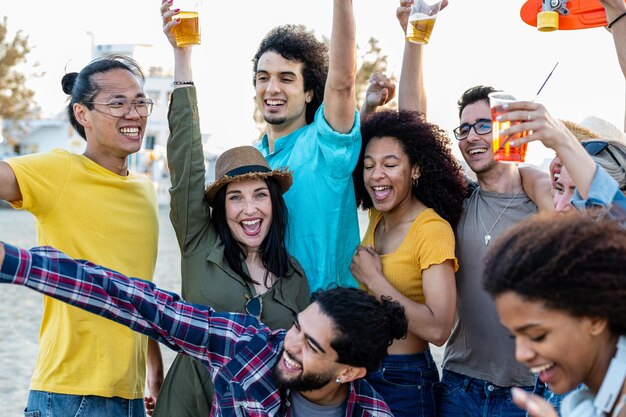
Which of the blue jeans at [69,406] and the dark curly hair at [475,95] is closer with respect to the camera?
the blue jeans at [69,406]

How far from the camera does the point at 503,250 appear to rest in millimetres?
2484

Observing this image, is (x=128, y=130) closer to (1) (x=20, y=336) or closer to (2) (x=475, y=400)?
(2) (x=475, y=400)

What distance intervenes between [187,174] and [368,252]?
3.25ft

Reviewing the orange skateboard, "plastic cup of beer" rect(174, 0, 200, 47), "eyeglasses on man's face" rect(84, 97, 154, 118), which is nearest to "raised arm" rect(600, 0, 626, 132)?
the orange skateboard

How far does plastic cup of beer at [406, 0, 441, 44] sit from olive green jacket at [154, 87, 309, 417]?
1.17 metres

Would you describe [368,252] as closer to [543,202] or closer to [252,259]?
[252,259]

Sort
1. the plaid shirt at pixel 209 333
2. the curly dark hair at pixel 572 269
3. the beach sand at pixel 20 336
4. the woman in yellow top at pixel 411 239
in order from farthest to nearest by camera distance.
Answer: the beach sand at pixel 20 336 < the woman in yellow top at pixel 411 239 < the plaid shirt at pixel 209 333 < the curly dark hair at pixel 572 269

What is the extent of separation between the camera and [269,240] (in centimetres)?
415

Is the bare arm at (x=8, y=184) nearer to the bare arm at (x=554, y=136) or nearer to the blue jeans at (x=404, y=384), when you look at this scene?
the blue jeans at (x=404, y=384)

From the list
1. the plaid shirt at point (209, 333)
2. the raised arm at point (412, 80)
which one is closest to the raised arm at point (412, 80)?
the raised arm at point (412, 80)

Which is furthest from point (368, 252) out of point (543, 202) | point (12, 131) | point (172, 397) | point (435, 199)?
point (12, 131)

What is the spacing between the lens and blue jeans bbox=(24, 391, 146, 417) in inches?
150

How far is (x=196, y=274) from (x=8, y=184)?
96 centimetres

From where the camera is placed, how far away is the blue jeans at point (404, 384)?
13.3ft
